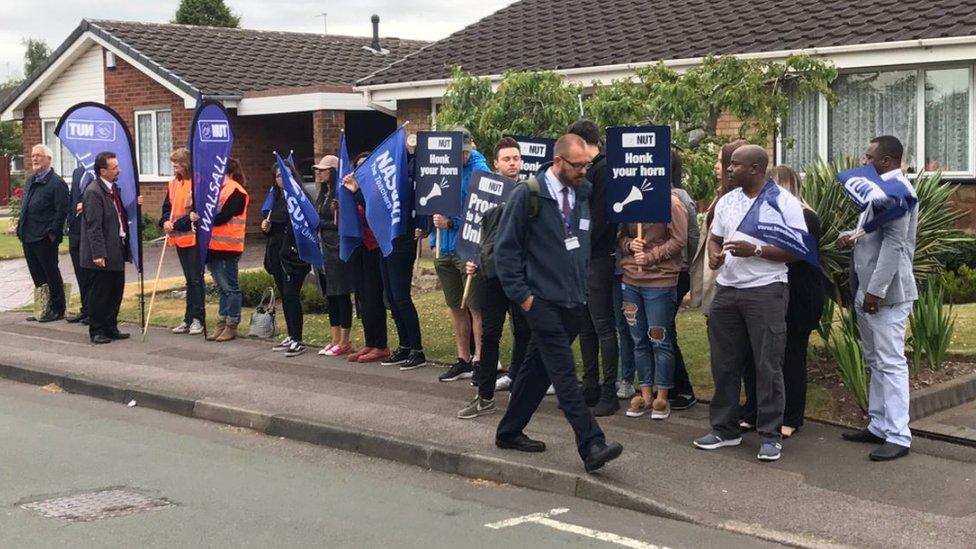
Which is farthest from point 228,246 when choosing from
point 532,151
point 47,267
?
point 532,151

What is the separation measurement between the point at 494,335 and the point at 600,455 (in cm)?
179

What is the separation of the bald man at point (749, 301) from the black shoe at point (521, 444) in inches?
40.8

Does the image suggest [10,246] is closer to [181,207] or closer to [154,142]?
[154,142]

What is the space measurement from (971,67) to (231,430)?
982 centimetres

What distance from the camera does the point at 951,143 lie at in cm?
1480

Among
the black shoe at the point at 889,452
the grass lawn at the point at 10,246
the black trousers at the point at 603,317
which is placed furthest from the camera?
the grass lawn at the point at 10,246

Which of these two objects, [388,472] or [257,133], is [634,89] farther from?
[257,133]

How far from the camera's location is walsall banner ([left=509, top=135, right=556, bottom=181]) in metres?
9.62

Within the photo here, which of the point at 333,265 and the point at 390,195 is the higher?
the point at 390,195

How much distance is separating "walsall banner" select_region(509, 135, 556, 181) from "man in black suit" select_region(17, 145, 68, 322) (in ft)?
22.3

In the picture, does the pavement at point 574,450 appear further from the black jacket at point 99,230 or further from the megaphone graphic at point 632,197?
the megaphone graphic at point 632,197

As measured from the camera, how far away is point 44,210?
14297mm

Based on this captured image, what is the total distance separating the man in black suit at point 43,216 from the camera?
14.1 meters

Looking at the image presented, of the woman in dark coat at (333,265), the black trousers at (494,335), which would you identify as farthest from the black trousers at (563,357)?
the woman in dark coat at (333,265)
